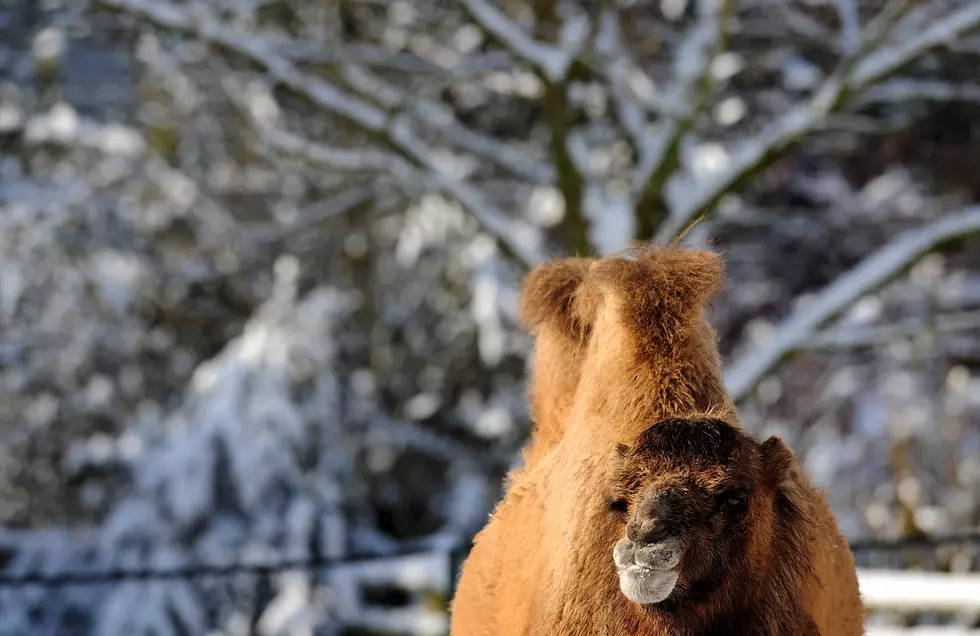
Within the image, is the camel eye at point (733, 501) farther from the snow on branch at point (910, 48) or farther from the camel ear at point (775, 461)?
the snow on branch at point (910, 48)

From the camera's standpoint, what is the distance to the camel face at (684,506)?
1.26 meters

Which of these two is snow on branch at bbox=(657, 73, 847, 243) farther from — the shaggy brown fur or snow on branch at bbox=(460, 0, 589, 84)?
the shaggy brown fur

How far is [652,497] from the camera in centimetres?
130

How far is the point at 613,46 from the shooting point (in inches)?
256

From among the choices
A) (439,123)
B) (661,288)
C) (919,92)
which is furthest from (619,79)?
(661,288)

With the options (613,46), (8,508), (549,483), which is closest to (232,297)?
(8,508)

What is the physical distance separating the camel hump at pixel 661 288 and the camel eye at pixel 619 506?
12.8 inches

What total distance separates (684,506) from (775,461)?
0.69 feet

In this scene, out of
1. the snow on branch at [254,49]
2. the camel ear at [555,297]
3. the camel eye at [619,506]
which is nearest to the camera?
the camel eye at [619,506]

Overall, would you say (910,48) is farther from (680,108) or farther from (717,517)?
(717,517)

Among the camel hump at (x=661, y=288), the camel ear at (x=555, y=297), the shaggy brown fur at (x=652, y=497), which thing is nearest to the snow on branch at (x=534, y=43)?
the camel ear at (x=555, y=297)

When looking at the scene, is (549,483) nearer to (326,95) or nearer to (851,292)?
(851,292)

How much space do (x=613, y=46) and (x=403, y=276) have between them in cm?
382

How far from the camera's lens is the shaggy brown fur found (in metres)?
1.32
